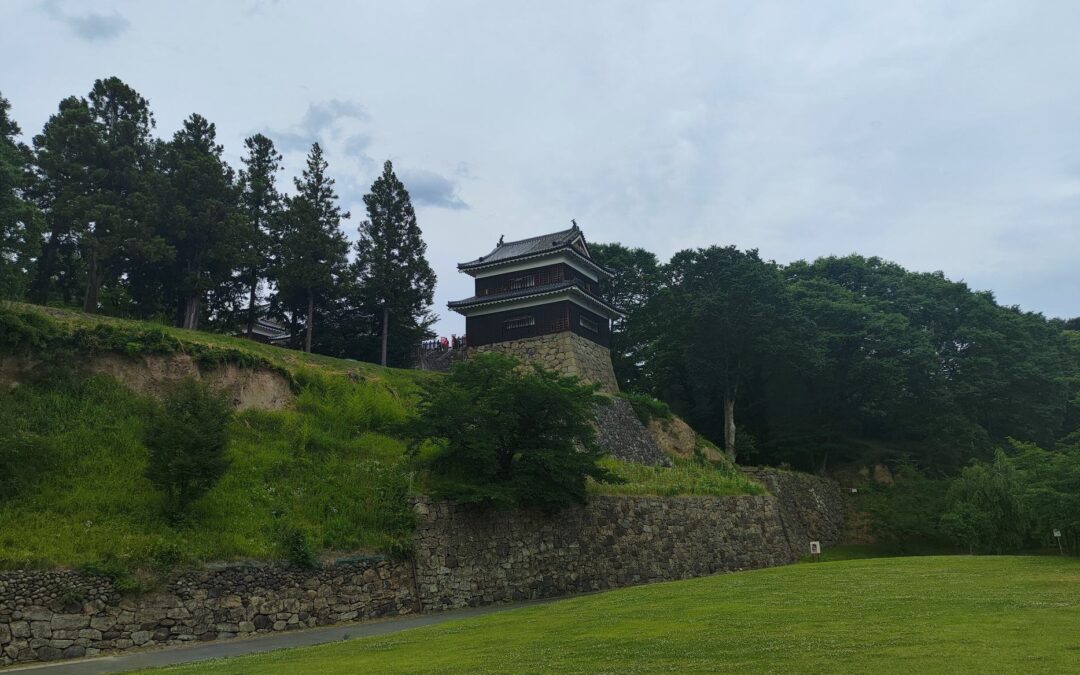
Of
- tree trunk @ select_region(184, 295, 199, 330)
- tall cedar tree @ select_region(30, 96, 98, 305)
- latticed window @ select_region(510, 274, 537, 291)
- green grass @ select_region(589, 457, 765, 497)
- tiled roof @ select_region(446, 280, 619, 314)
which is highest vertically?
tall cedar tree @ select_region(30, 96, 98, 305)

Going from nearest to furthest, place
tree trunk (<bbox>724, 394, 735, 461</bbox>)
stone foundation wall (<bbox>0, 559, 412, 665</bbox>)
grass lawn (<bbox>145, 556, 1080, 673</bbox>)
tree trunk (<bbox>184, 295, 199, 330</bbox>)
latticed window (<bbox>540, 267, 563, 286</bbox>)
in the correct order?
1. grass lawn (<bbox>145, 556, 1080, 673</bbox>)
2. stone foundation wall (<bbox>0, 559, 412, 665</bbox>)
3. tree trunk (<bbox>184, 295, 199, 330</bbox>)
4. tree trunk (<bbox>724, 394, 735, 461</bbox>)
5. latticed window (<bbox>540, 267, 563, 286</bbox>)

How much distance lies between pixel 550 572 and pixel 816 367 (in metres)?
24.3

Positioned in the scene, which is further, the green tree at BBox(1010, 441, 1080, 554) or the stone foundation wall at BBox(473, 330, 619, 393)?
the stone foundation wall at BBox(473, 330, 619, 393)

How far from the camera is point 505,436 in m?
21.5

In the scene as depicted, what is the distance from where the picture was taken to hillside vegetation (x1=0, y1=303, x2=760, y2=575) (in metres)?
15.2

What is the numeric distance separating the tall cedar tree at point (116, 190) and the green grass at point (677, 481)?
2213cm

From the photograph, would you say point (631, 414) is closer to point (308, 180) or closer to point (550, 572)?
point (550, 572)

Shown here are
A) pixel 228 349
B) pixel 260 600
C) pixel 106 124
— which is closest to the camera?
pixel 260 600

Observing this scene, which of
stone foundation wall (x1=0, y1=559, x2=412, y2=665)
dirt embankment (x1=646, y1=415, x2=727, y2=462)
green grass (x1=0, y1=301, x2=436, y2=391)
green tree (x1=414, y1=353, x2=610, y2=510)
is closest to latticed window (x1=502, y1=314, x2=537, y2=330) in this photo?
dirt embankment (x1=646, y1=415, x2=727, y2=462)

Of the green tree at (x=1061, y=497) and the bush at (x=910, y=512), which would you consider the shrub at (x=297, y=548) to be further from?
the bush at (x=910, y=512)

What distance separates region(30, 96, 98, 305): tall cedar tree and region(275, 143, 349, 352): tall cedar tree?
28.9 feet

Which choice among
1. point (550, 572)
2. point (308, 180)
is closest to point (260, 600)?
point (550, 572)

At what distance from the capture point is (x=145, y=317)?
35594 mm

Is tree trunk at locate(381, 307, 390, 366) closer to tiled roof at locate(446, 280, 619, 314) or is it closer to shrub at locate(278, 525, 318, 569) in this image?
tiled roof at locate(446, 280, 619, 314)
